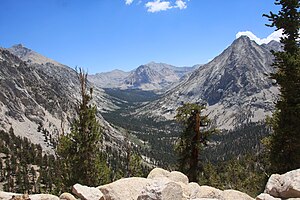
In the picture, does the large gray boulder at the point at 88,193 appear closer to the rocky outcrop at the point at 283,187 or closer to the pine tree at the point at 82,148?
the rocky outcrop at the point at 283,187

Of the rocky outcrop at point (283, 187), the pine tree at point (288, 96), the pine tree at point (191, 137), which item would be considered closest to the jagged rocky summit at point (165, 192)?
the rocky outcrop at point (283, 187)

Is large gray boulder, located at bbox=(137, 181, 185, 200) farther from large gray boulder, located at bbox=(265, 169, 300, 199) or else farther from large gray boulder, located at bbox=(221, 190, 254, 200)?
large gray boulder, located at bbox=(265, 169, 300, 199)

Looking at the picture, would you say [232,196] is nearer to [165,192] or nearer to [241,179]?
[165,192]

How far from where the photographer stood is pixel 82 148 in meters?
34.4

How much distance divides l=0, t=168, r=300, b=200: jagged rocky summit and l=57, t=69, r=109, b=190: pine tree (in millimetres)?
17395

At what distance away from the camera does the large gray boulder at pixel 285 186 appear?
14922mm

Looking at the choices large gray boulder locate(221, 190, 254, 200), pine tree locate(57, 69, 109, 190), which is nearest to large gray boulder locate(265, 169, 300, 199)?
large gray boulder locate(221, 190, 254, 200)

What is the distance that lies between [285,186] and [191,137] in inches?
757

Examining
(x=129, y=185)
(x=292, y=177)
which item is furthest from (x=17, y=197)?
(x=292, y=177)

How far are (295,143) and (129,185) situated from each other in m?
16.3

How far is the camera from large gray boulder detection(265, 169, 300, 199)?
49.0 ft

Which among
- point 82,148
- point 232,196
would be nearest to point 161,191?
point 232,196

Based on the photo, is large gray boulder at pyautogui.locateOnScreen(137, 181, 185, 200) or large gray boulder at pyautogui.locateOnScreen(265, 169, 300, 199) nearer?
large gray boulder at pyautogui.locateOnScreen(137, 181, 185, 200)

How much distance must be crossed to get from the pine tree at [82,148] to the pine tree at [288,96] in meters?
19.7
